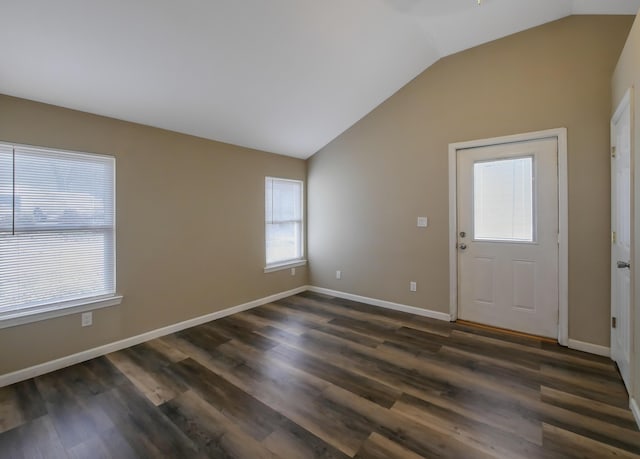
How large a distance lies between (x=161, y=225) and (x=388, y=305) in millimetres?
3050

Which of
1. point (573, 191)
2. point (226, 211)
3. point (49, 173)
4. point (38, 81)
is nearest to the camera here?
point (38, 81)

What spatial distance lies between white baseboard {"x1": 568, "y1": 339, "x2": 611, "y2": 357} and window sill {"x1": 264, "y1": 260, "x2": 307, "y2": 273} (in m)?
3.52

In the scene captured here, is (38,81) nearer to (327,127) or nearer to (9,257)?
(9,257)

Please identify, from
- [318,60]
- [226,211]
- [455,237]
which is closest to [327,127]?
A: [318,60]

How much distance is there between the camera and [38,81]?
2273 millimetres

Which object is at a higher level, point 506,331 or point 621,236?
point 621,236

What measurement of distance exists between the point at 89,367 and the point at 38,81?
2.39 meters

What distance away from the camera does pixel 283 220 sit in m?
4.75

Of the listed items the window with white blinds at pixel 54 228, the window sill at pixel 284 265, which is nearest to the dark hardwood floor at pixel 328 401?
the window with white blinds at pixel 54 228

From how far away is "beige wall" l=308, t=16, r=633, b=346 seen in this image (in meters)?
2.71

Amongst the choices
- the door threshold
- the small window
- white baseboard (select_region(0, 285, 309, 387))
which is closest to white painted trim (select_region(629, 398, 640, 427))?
the door threshold

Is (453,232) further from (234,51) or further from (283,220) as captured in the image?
(234,51)

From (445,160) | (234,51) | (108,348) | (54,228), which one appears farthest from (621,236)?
(54,228)

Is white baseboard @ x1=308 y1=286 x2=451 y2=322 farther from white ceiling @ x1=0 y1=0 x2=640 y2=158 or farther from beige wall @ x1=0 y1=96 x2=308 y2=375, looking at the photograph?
white ceiling @ x1=0 y1=0 x2=640 y2=158
